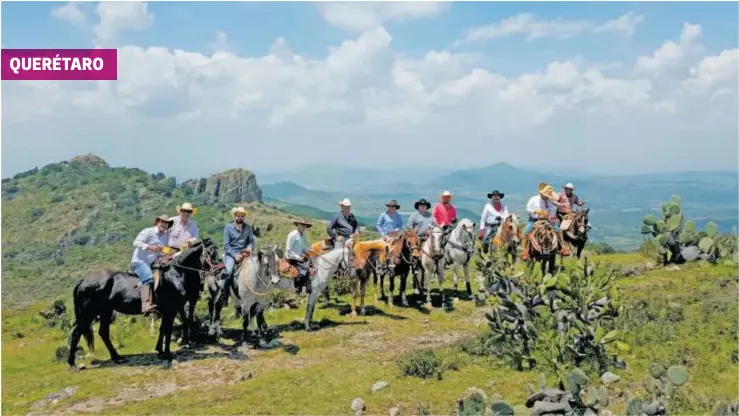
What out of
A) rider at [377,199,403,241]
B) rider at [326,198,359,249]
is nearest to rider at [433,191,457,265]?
rider at [377,199,403,241]

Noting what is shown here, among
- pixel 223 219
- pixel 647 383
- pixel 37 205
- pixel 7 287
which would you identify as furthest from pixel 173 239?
pixel 37 205

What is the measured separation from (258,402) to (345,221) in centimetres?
768

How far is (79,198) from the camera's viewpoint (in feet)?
400

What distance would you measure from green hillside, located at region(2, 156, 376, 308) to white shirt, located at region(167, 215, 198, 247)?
51.3 meters

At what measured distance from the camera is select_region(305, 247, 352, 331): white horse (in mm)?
16531

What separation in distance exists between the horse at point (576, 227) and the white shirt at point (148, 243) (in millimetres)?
13734

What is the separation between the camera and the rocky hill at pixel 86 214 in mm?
78500

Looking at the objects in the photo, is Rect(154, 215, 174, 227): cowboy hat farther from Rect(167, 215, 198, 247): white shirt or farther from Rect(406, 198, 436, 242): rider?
Rect(406, 198, 436, 242): rider

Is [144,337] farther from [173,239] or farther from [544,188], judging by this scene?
[544,188]

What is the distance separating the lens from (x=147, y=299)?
13.6 metres

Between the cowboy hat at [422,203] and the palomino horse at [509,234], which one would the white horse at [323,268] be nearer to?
the cowboy hat at [422,203]

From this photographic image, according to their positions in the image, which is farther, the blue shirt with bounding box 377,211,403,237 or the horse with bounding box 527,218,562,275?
the blue shirt with bounding box 377,211,403,237

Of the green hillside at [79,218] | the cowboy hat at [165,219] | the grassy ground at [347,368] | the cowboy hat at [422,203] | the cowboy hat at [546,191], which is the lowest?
the green hillside at [79,218]

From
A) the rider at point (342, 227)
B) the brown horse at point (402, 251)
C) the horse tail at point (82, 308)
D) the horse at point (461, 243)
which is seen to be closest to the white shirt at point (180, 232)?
the horse tail at point (82, 308)
